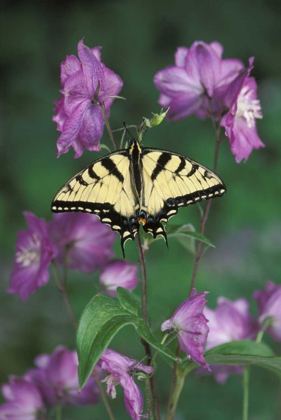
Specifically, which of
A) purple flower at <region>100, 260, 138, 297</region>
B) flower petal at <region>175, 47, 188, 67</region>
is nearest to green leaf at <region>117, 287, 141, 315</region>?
purple flower at <region>100, 260, 138, 297</region>

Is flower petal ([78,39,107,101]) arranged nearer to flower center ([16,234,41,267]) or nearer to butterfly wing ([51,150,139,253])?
butterfly wing ([51,150,139,253])

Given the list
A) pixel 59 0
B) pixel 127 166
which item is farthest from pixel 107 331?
pixel 59 0

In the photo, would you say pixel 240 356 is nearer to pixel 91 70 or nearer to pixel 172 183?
pixel 172 183

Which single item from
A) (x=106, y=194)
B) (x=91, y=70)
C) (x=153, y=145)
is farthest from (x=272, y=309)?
(x=153, y=145)

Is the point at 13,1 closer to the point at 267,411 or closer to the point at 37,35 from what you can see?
the point at 37,35

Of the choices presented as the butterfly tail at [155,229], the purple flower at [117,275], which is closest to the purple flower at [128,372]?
the butterfly tail at [155,229]

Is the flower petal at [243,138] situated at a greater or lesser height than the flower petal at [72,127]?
lesser

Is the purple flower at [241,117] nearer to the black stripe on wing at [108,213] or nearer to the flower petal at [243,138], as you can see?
the flower petal at [243,138]
